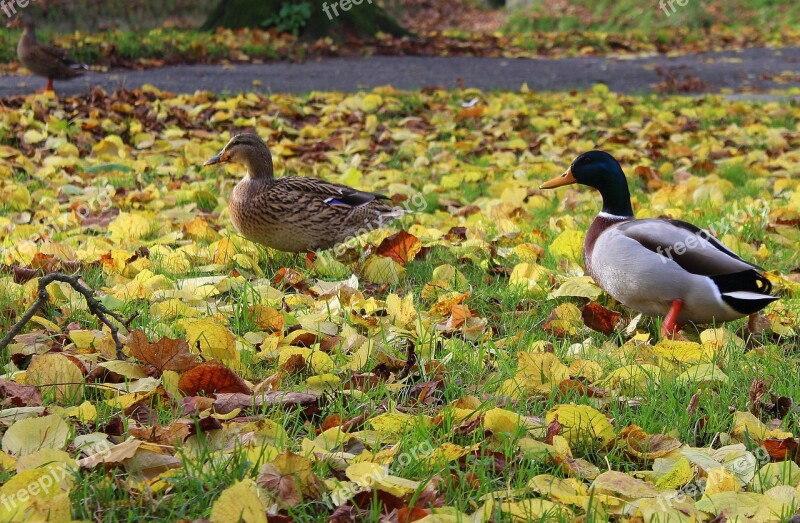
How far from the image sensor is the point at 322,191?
4.37m

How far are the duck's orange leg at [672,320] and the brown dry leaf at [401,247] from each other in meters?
1.19

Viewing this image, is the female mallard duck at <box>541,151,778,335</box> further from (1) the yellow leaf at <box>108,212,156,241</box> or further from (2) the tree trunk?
(2) the tree trunk

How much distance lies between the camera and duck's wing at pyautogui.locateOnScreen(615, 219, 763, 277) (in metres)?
3.19

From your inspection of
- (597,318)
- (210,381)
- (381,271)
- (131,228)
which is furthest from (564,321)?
(131,228)

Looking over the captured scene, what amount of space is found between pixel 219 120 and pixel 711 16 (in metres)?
14.4

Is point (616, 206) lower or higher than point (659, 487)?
higher

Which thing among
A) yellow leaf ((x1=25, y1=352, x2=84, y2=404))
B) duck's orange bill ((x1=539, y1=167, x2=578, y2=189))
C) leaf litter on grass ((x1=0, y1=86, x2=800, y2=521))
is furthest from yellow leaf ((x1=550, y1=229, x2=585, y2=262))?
yellow leaf ((x1=25, y1=352, x2=84, y2=404))

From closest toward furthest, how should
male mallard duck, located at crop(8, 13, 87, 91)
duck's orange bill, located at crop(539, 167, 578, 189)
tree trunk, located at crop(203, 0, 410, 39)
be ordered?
duck's orange bill, located at crop(539, 167, 578, 189)
male mallard duck, located at crop(8, 13, 87, 91)
tree trunk, located at crop(203, 0, 410, 39)

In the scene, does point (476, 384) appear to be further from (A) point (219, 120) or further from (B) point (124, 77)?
(B) point (124, 77)

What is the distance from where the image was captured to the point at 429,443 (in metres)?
2.23

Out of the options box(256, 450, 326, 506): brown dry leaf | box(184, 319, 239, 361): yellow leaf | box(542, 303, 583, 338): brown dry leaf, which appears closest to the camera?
box(256, 450, 326, 506): brown dry leaf

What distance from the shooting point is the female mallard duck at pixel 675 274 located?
3.17 meters

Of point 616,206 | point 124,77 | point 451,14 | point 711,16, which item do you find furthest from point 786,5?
point 616,206

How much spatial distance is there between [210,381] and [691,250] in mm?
1718
